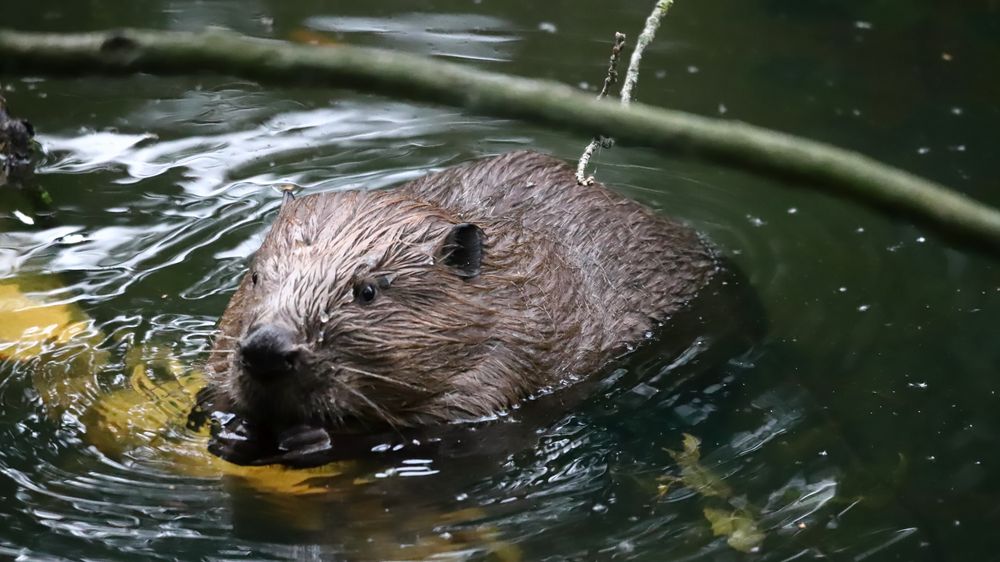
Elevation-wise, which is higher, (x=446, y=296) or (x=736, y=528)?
(x=446, y=296)

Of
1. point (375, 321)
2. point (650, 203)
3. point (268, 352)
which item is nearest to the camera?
point (268, 352)

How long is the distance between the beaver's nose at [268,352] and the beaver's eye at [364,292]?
0.37 m

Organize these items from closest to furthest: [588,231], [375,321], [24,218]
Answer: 1. [375,321]
2. [588,231]
3. [24,218]

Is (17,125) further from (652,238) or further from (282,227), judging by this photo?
(652,238)

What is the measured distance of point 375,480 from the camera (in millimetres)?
4531

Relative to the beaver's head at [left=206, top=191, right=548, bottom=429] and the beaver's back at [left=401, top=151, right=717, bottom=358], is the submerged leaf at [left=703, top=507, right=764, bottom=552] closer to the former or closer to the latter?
the beaver's head at [left=206, top=191, right=548, bottom=429]

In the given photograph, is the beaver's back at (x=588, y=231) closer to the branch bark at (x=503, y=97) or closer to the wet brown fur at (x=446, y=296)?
the wet brown fur at (x=446, y=296)

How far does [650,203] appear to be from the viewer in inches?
265

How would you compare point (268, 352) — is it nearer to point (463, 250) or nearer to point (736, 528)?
point (463, 250)

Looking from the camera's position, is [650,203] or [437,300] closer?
[437,300]

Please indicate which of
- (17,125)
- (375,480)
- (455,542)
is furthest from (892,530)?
(17,125)

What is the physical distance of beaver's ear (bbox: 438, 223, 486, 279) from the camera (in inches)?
186

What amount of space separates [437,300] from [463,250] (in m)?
0.22

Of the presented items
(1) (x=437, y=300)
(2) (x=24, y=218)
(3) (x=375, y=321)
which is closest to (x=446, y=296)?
(1) (x=437, y=300)
